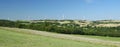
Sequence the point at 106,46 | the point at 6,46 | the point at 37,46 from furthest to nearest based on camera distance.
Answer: the point at 106,46, the point at 37,46, the point at 6,46

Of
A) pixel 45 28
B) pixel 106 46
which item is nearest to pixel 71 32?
pixel 45 28

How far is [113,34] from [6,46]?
6153 cm

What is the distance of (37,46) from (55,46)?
234 centimetres

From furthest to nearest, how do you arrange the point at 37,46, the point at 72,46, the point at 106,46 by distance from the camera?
the point at 106,46 → the point at 72,46 → the point at 37,46

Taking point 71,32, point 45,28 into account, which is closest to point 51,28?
point 45,28

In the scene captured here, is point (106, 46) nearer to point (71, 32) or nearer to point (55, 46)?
point (55, 46)

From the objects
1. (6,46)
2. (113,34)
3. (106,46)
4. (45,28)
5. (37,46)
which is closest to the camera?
(6,46)

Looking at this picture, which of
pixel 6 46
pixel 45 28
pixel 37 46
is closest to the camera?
pixel 6 46

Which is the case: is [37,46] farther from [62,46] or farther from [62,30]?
[62,30]

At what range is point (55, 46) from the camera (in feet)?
109

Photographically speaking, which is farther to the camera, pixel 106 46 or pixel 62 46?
pixel 106 46

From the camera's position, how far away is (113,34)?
87062 millimetres

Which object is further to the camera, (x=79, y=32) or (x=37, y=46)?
(x=79, y=32)

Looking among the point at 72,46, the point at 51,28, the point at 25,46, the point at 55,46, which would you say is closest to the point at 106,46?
the point at 72,46
